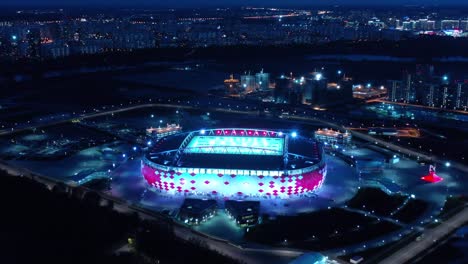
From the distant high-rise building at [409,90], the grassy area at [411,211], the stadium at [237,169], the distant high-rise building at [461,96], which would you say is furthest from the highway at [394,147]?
the distant high-rise building at [461,96]

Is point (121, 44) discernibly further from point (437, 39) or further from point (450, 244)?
point (450, 244)

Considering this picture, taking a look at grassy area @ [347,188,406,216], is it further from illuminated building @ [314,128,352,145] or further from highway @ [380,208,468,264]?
illuminated building @ [314,128,352,145]

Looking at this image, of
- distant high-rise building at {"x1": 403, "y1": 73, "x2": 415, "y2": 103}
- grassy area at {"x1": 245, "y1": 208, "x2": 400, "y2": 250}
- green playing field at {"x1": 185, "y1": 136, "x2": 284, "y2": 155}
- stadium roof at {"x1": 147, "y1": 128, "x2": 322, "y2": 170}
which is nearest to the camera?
grassy area at {"x1": 245, "y1": 208, "x2": 400, "y2": 250}

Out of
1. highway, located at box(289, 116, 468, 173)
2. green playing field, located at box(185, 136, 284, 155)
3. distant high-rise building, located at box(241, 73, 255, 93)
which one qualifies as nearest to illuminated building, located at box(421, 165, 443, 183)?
highway, located at box(289, 116, 468, 173)

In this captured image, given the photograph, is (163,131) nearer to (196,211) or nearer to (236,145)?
(236,145)

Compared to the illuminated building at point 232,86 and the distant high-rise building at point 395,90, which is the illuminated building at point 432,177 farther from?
the illuminated building at point 232,86

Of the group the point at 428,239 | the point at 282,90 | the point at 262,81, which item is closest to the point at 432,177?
the point at 428,239
